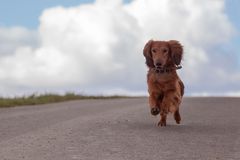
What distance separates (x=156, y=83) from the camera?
38.2 ft

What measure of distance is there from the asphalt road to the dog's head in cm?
111

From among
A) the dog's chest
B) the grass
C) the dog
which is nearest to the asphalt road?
the dog

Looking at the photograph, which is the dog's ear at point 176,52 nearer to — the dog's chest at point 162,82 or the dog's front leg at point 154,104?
the dog's chest at point 162,82

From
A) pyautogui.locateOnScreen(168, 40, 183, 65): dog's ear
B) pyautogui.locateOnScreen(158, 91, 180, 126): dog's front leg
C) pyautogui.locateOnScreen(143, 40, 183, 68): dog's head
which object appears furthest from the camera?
pyautogui.locateOnScreen(168, 40, 183, 65): dog's ear

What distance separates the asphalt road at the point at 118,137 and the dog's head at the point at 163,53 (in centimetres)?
111

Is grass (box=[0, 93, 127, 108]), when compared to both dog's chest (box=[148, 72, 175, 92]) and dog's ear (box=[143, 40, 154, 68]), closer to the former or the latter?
dog's ear (box=[143, 40, 154, 68])

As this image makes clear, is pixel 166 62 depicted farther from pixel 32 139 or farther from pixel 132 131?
pixel 32 139

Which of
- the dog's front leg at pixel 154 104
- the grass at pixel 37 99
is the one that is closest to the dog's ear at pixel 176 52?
the dog's front leg at pixel 154 104

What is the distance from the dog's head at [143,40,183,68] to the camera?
11.7 meters

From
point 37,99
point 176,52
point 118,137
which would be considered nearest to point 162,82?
point 176,52

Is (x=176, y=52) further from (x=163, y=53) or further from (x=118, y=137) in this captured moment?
(x=118, y=137)

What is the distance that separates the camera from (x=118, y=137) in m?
10.3

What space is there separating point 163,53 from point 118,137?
7.06ft

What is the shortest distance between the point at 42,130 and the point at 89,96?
1354 centimetres
